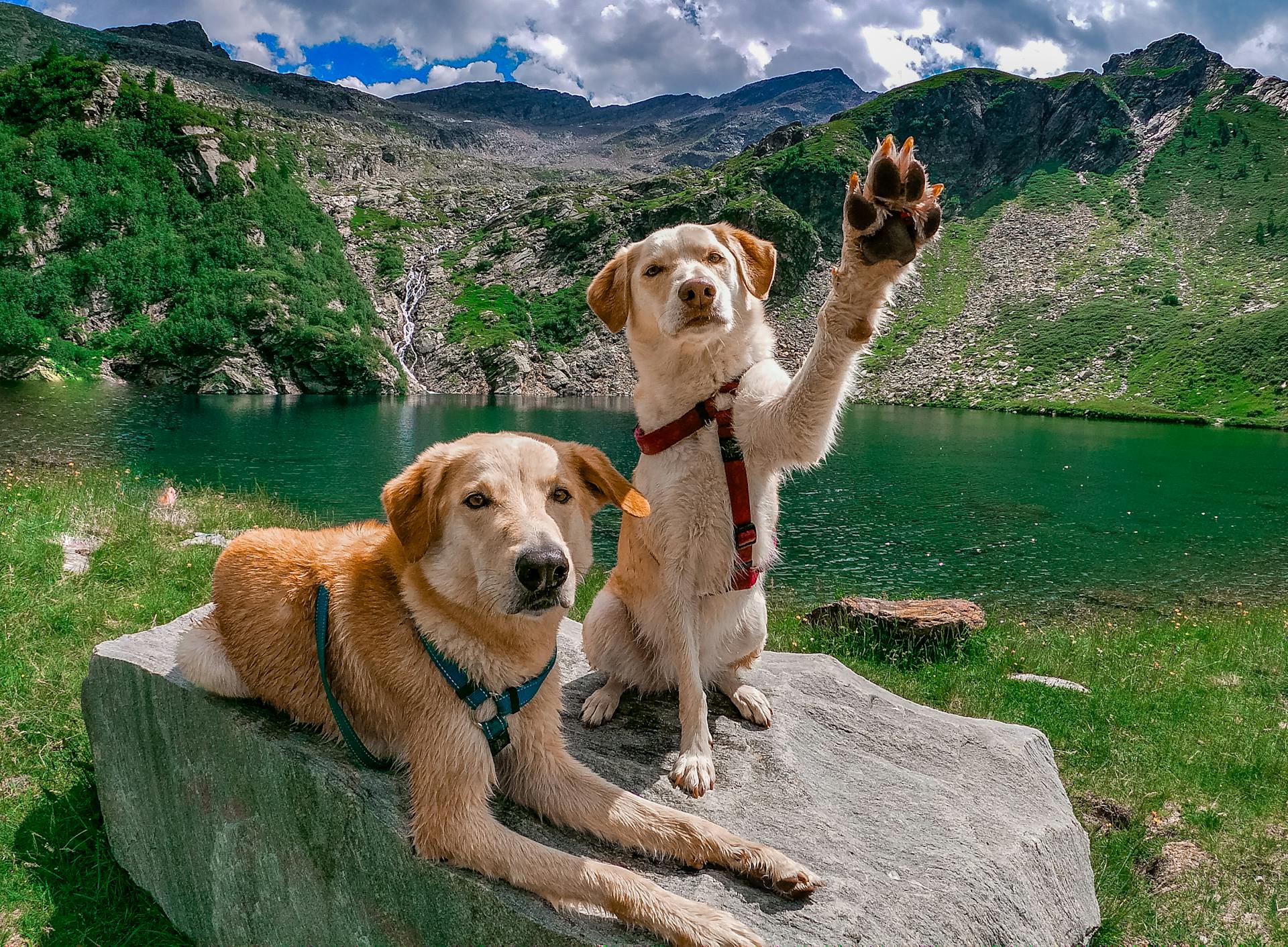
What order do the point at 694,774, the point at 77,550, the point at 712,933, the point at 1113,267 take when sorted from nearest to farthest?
the point at 712,933
the point at 694,774
the point at 77,550
the point at 1113,267

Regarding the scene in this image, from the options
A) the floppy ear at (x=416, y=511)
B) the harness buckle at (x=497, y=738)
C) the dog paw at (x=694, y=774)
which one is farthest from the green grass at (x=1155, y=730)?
the floppy ear at (x=416, y=511)

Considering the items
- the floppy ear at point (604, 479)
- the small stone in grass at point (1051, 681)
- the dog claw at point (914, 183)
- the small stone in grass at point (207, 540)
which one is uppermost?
the dog claw at point (914, 183)

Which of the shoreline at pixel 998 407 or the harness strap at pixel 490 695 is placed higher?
the harness strap at pixel 490 695

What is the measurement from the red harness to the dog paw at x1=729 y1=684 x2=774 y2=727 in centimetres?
97

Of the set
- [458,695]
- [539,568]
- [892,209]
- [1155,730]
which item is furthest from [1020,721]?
[539,568]

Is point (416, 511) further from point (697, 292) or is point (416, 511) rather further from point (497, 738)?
point (697, 292)

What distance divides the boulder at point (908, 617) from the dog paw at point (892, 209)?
977 cm

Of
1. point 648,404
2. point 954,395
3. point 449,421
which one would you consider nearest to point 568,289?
point 954,395

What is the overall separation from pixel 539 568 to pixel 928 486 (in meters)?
43.2

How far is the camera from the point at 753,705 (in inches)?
216

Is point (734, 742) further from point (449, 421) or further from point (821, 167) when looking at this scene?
point (821, 167)

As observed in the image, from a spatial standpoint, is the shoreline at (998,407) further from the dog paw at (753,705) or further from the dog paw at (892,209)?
the dog paw at (892,209)

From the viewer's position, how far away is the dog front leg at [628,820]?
3660mm

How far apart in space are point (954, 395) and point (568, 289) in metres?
94.7
